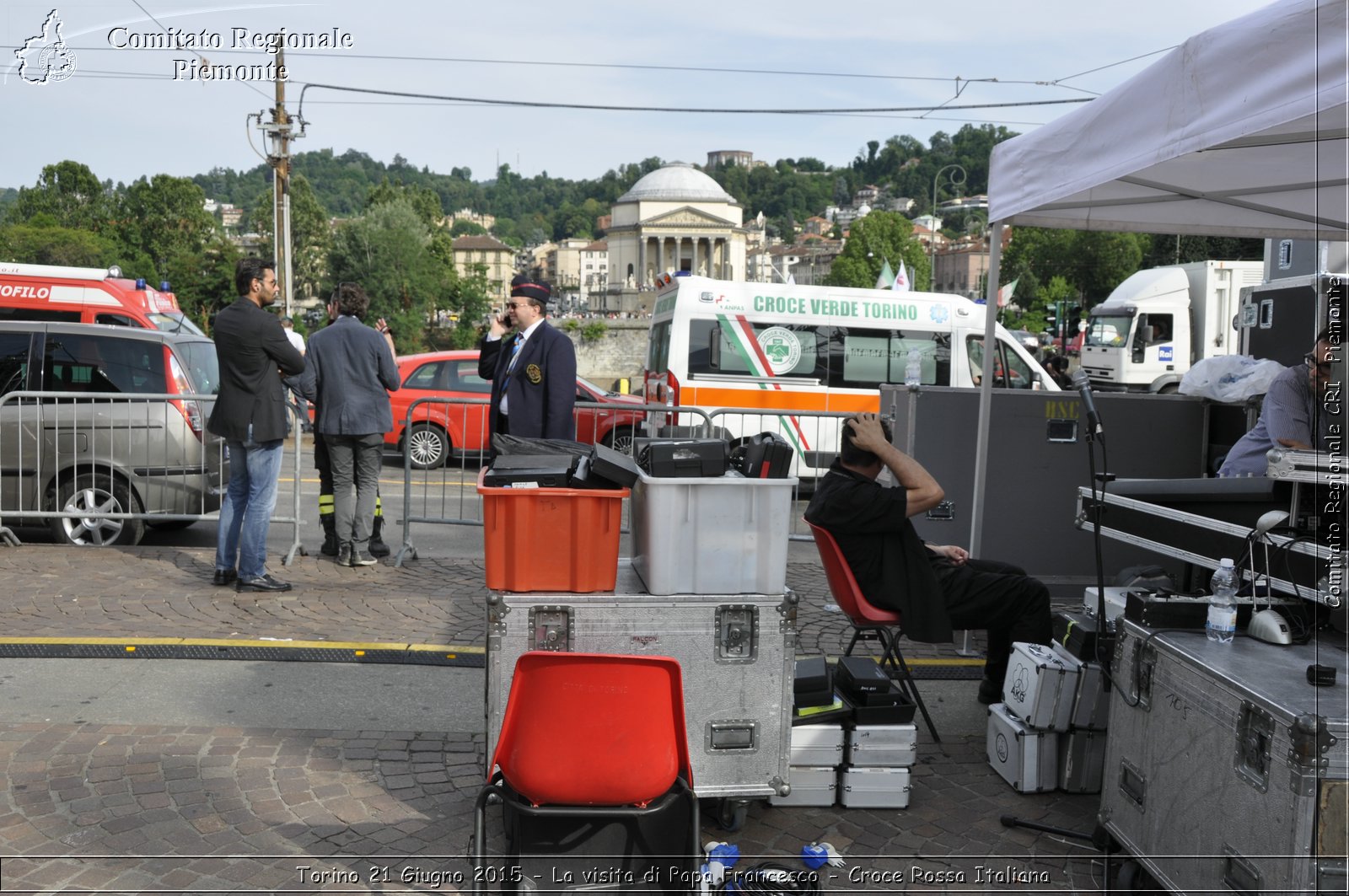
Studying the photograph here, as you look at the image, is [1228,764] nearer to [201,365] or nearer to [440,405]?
[201,365]

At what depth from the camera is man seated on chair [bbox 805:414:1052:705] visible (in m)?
4.91

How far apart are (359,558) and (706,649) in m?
4.81

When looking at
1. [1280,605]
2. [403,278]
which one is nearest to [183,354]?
[1280,605]

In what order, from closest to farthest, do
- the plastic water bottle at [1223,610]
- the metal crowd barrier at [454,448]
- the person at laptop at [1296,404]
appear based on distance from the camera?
the plastic water bottle at [1223,610], the person at laptop at [1296,404], the metal crowd barrier at [454,448]

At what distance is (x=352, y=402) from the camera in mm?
7707

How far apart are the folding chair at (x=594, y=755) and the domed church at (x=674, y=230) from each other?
141 m

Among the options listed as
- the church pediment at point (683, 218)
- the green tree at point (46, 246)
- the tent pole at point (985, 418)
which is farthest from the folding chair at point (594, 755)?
the church pediment at point (683, 218)

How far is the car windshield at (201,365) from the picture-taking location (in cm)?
922

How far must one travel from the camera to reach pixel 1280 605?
3682 millimetres

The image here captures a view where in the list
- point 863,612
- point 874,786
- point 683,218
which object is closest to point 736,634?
point 874,786

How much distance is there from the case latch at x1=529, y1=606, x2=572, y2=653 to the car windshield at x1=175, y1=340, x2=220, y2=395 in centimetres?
621

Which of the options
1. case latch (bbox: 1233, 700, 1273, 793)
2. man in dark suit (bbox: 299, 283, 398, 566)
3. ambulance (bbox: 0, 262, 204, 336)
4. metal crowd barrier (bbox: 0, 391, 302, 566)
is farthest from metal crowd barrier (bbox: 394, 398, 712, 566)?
case latch (bbox: 1233, 700, 1273, 793)

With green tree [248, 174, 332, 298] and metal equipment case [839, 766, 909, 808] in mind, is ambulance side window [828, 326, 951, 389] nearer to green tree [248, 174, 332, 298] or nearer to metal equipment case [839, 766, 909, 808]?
metal equipment case [839, 766, 909, 808]

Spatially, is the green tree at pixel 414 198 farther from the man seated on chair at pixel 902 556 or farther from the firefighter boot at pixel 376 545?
the man seated on chair at pixel 902 556
